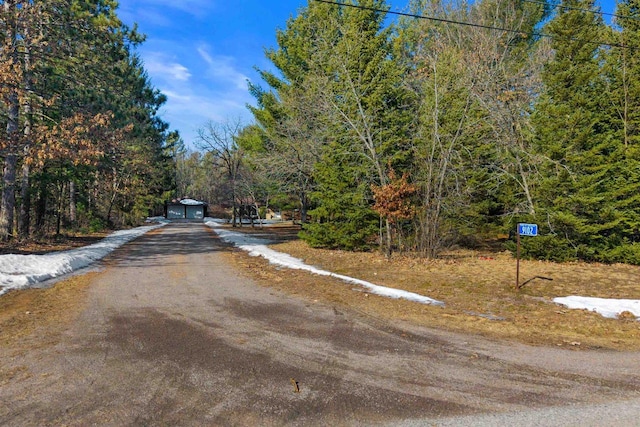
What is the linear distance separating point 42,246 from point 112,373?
13.8 meters

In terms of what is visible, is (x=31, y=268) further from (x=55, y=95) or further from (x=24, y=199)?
(x=24, y=199)

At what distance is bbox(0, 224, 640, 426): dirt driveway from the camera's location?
3.21 metres

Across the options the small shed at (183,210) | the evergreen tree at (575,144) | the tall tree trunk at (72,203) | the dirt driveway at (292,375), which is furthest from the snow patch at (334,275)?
the small shed at (183,210)

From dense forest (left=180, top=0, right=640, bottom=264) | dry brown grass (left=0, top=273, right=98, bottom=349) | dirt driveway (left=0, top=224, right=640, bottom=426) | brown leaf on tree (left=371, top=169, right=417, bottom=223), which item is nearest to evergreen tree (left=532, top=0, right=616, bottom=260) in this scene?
dense forest (left=180, top=0, right=640, bottom=264)

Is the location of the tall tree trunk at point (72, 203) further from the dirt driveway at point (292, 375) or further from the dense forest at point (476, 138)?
the dirt driveway at point (292, 375)

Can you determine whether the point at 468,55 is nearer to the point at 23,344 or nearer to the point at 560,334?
the point at 560,334

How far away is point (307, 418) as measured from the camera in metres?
3.15

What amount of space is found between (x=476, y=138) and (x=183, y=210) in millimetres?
57866

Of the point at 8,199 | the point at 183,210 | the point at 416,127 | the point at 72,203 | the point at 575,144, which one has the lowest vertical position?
the point at 183,210

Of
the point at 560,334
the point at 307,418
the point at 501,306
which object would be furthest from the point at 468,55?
the point at 307,418

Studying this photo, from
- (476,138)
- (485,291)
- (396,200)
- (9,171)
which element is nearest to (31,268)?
(9,171)

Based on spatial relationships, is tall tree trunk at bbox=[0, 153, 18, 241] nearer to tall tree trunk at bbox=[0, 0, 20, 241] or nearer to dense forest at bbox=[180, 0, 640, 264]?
tall tree trunk at bbox=[0, 0, 20, 241]

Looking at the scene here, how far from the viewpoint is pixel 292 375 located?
397 centimetres

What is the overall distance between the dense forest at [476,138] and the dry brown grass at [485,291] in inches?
57.4
